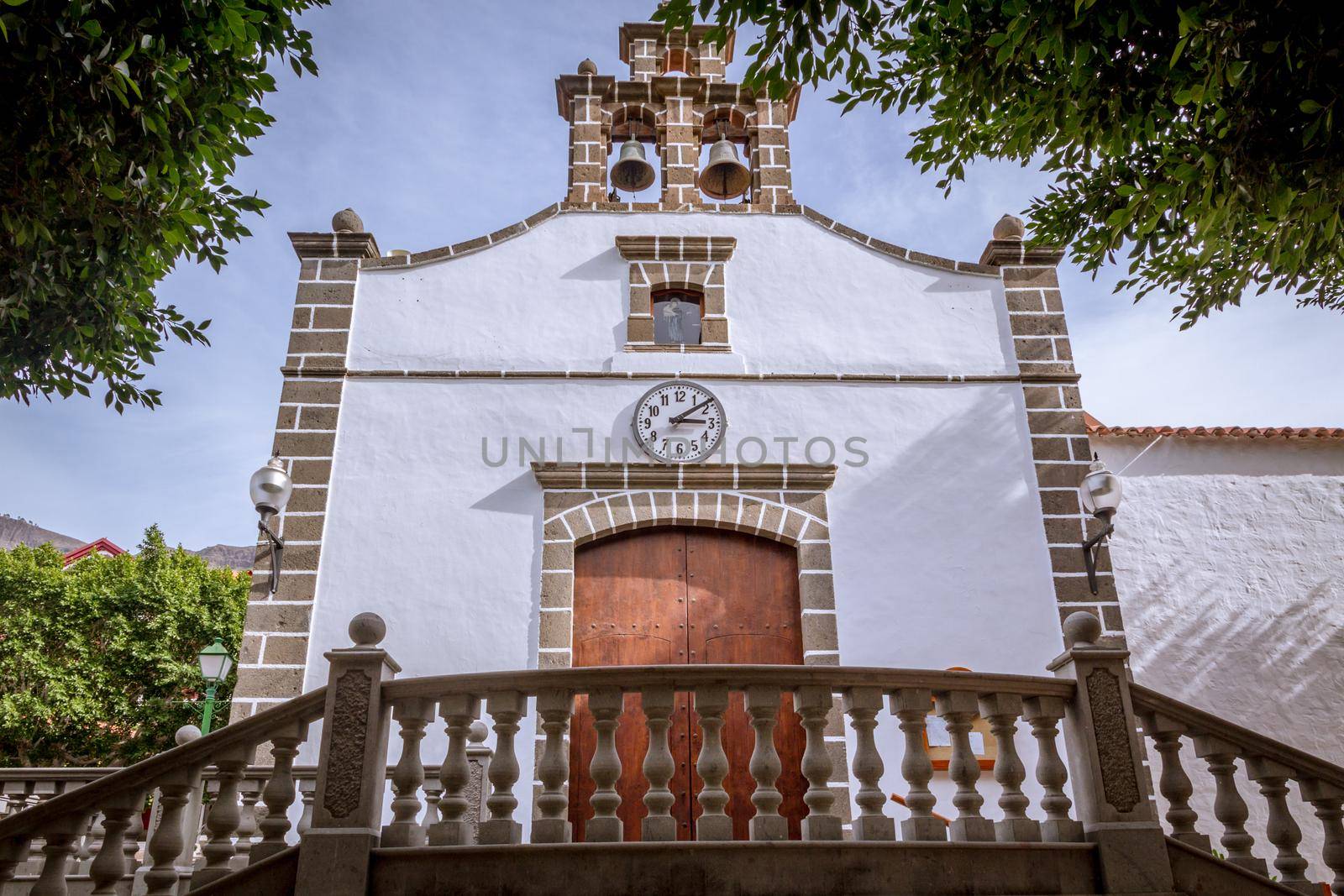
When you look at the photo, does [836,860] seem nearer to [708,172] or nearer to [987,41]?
[987,41]

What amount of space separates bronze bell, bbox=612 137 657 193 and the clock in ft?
7.50

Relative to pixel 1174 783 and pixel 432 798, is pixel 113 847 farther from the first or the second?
pixel 1174 783

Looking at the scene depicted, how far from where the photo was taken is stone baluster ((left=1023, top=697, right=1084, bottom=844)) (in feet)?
15.6

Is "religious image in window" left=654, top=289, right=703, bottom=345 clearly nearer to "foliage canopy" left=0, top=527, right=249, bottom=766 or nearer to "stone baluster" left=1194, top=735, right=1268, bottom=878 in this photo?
"stone baluster" left=1194, top=735, right=1268, bottom=878

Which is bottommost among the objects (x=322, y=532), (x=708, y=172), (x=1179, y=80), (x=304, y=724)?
(x=304, y=724)

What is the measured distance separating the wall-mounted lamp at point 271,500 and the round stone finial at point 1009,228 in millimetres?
6513

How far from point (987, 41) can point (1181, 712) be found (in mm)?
3519

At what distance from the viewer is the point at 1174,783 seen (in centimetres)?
489

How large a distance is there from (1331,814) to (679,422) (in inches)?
203

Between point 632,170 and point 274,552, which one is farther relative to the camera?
point 632,170

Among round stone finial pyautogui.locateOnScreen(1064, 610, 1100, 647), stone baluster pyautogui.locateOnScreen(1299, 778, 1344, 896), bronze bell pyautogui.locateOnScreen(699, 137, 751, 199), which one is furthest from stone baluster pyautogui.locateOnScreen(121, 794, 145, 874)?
bronze bell pyautogui.locateOnScreen(699, 137, 751, 199)

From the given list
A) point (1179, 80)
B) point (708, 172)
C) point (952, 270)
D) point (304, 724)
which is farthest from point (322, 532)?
point (1179, 80)

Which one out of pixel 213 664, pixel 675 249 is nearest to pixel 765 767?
pixel 675 249

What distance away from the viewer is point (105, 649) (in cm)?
2120
